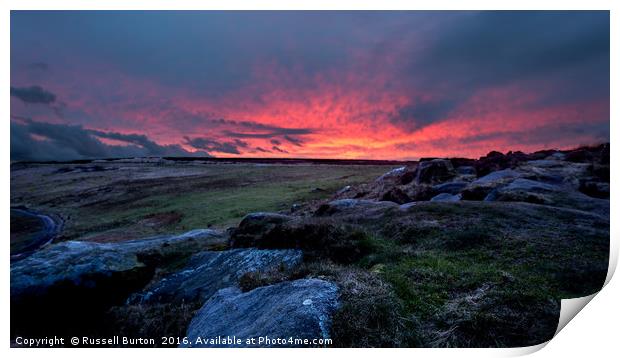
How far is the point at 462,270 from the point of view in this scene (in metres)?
10.4

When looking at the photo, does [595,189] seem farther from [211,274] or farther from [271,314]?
[271,314]

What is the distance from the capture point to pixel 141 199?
51000mm

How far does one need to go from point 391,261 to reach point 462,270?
6.82ft

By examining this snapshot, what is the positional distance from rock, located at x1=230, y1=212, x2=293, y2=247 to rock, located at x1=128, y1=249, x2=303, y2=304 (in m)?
1.02

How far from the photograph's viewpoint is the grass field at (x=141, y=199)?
34656 mm

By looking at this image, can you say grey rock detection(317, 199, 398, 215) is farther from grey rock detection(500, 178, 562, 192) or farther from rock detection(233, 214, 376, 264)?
grey rock detection(500, 178, 562, 192)

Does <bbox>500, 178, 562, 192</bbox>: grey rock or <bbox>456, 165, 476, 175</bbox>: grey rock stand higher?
<bbox>456, 165, 476, 175</bbox>: grey rock

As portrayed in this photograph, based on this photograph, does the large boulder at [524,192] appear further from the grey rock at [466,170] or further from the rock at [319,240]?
the rock at [319,240]

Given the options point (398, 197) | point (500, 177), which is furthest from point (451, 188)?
point (398, 197)

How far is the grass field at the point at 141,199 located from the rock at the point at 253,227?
1525 centimetres

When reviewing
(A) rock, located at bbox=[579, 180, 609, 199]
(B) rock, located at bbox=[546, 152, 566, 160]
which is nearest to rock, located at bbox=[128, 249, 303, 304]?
(A) rock, located at bbox=[579, 180, 609, 199]

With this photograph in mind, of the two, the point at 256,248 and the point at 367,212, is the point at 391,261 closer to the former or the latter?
the point at 256,248

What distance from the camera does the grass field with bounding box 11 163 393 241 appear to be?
34.7m

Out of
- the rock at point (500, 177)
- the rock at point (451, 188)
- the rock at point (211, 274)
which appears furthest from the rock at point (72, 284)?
the rock at point (500, 177)
